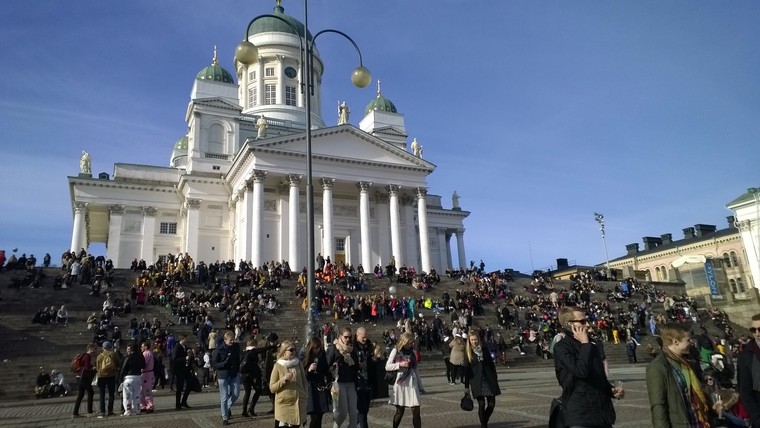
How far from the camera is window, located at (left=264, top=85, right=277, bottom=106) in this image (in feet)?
187

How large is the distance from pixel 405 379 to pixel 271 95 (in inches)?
2081

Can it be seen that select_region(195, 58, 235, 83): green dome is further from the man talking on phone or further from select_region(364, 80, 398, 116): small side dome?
the man talking on phone

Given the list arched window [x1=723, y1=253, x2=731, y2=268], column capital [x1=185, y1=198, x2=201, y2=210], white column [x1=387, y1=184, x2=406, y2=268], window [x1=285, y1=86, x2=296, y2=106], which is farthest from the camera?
arched window [x1=723, y1=253, x2=731, y2=268]

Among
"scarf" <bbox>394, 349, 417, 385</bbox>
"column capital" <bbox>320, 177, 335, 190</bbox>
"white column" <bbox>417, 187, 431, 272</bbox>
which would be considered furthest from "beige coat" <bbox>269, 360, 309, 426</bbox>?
"white column" <bbox>417, 187, 431, 272</bbox>

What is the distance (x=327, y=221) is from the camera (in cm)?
4084

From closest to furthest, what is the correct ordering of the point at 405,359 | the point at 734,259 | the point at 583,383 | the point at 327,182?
the point at 583,383 → the point at 405,359 → the point at 327,182 → the point at 734,259

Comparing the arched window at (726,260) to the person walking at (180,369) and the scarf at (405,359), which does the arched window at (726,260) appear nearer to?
the person walking at (180,369)

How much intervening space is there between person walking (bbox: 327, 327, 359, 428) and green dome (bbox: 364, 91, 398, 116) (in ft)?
168

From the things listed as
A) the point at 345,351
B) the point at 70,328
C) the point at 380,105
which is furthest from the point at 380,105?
the point at 345,351

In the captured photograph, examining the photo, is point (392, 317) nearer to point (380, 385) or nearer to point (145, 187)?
point (380, 385)

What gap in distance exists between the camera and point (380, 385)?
8430 millimetres

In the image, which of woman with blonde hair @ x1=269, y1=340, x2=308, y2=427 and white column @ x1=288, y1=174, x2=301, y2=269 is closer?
woman with blonde hair @ x1=269, y1=340, x2=308, y2=427

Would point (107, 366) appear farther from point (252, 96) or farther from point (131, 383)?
point (252, 96)

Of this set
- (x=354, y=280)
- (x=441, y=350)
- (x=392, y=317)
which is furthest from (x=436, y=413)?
(x=354, y=280)
